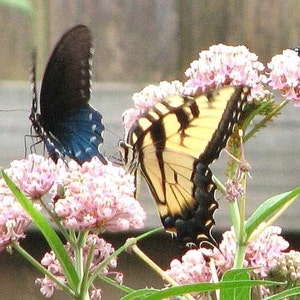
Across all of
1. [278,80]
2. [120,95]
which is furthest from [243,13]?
[278,80]

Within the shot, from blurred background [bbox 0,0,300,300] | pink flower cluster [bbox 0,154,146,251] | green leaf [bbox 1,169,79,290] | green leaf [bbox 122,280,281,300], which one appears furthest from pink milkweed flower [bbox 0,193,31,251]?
blurred background [bbox 0,0,300,300]

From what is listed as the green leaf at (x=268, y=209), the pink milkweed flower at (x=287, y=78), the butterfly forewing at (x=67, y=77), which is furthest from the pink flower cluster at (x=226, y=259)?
the butterfly forewing at (x=67, y=77)

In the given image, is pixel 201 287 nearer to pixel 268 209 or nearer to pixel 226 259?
pixel 268 209

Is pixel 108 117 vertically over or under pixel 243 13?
under

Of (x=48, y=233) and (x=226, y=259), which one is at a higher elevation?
(x=48, y=233)

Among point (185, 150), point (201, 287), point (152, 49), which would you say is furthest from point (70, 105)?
point (201, 287)

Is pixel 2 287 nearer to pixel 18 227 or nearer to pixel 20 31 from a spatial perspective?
pixel 20 31
